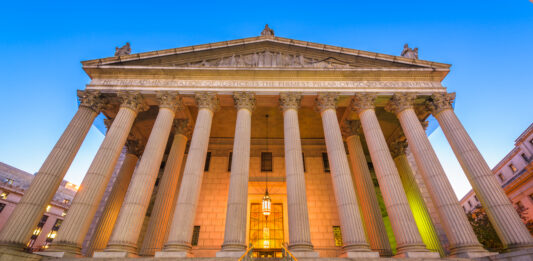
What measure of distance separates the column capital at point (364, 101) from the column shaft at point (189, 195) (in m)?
9.71

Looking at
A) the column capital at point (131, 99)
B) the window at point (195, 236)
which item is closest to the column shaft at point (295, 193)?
the column capital at point (131, 99)

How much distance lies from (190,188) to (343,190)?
8047mm

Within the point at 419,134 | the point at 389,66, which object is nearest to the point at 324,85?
the point at 389,66

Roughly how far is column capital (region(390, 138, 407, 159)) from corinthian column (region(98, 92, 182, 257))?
18.2 m

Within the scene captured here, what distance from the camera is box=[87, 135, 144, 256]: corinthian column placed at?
16938 mm

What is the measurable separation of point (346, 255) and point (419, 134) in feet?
28.2

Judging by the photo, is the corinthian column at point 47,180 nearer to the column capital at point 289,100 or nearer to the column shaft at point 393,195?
the column capital at point 289,100

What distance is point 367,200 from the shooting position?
1736cm

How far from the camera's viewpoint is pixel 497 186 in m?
Result: 13.5

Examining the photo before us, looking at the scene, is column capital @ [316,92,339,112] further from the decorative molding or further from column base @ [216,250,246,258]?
column base @ [216,250,246,258]

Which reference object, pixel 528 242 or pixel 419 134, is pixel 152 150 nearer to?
pixel 419 134

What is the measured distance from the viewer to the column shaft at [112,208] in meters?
16.9

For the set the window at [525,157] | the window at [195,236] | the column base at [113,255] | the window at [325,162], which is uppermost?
the window at [525,157]

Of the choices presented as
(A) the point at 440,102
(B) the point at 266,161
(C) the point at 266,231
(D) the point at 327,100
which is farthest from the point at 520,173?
(C) the point at 266,231
